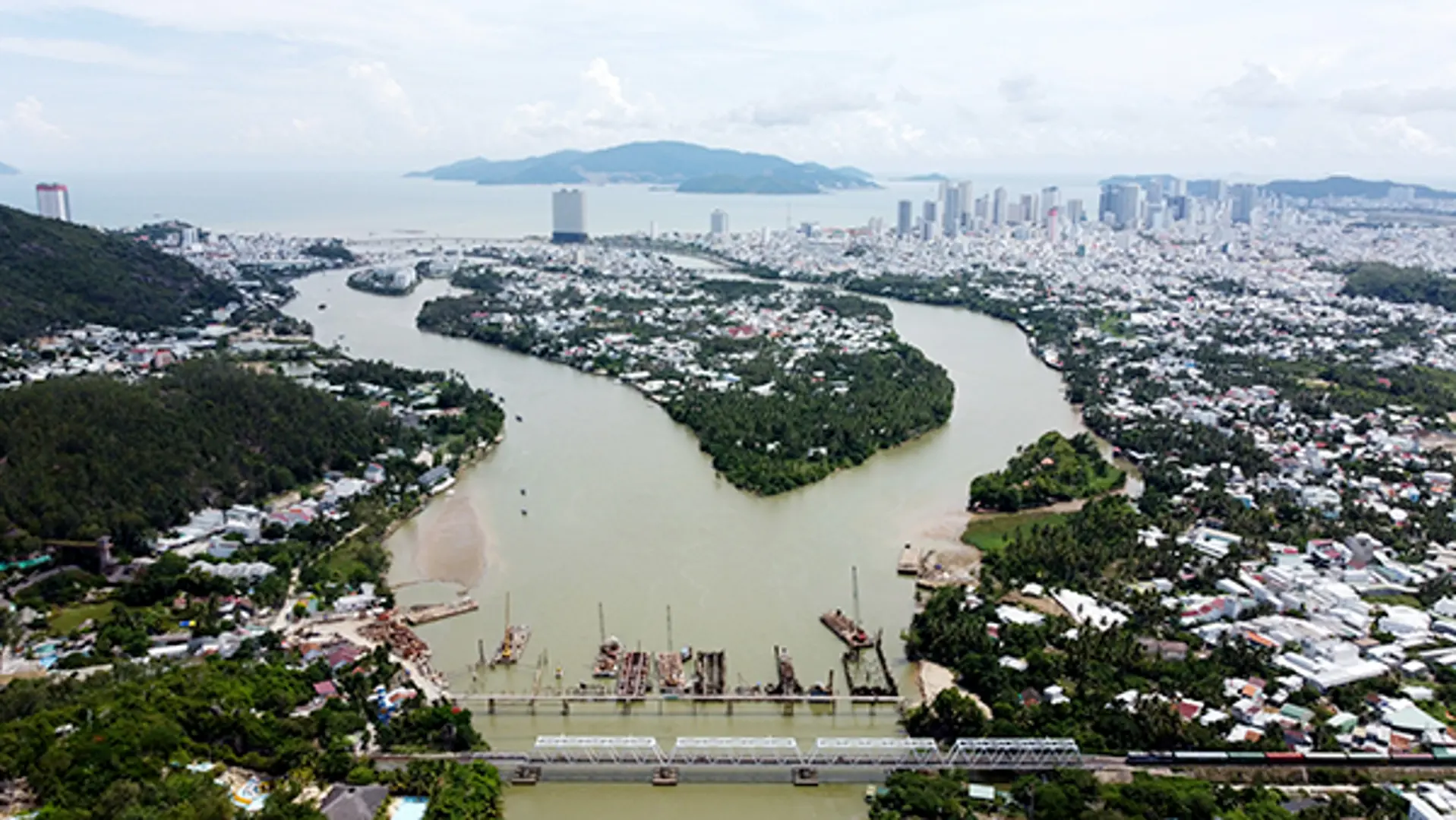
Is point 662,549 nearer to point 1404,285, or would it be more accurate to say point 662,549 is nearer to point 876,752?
point 876,752

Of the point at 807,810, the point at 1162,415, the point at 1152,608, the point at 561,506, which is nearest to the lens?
the point at 807,810

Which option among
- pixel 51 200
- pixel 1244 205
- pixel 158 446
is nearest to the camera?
pixel 158 446

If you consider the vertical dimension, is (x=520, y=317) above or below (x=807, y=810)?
above

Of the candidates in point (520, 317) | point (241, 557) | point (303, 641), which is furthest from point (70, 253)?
point (303, 641)

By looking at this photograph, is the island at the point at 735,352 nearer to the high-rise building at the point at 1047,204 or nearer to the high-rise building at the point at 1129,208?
the high-rise building at the point at 1047,204

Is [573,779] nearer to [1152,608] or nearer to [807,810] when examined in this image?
[807,810]

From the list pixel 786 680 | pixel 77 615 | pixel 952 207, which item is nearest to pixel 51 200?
pixel 77 615

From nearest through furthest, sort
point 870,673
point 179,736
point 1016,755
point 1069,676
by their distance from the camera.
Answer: point 179,736
point 1016,755
point 1069,676
point 870,673
